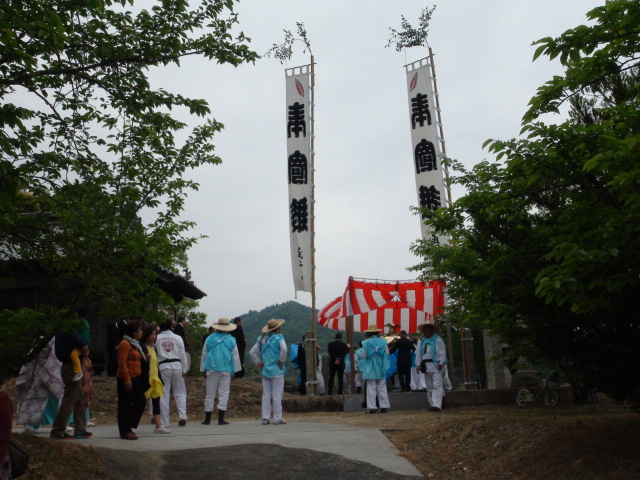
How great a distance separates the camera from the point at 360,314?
18.3 m

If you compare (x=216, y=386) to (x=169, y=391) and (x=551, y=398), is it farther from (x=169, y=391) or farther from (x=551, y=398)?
(x=551, y=398)

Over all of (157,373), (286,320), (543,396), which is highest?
(286,320)

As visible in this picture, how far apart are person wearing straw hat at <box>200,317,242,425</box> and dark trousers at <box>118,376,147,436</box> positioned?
2.24 m

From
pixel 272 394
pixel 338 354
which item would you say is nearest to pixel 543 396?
pixel 272 394

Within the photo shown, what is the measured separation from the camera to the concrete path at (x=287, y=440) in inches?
328

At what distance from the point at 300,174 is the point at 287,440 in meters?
10.7

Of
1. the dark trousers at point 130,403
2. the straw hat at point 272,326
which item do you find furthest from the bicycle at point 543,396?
the dark trousers at point 130,403

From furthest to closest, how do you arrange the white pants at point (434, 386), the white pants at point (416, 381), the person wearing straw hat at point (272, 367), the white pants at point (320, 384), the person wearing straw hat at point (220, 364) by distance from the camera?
the white pants at point (320, 384), the white pants at point (416, 381), the white pants at point (434, 386), the person wearing straw hat at point (272, 367), the person wearing straw hat at point (220, 364)

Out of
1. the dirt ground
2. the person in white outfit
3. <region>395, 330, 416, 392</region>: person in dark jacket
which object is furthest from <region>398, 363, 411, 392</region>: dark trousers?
the person in white outfit

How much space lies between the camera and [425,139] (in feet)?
61.2

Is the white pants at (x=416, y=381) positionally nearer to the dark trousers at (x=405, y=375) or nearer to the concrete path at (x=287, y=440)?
the dark trousers at (x=405, y=375)

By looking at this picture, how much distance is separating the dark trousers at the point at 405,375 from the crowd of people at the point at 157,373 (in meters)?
2.51

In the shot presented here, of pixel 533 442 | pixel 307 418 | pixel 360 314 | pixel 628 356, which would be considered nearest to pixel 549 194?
pixel 628 356

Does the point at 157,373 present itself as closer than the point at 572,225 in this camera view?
No
